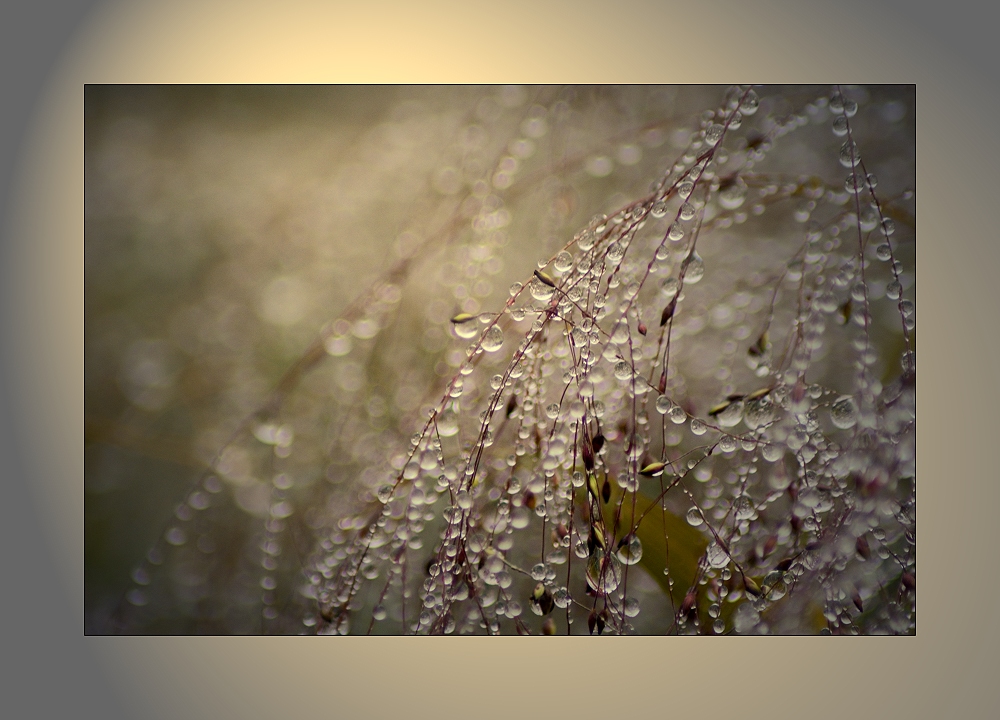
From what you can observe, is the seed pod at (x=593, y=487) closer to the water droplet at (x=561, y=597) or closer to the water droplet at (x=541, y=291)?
the water droplet at (x=561, y=597)

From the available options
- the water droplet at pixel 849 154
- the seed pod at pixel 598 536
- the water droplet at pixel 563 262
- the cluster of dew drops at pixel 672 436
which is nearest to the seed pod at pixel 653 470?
the cluster of dew drops at pixel 672 436

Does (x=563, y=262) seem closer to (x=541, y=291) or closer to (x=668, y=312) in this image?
(x=541, y=291)

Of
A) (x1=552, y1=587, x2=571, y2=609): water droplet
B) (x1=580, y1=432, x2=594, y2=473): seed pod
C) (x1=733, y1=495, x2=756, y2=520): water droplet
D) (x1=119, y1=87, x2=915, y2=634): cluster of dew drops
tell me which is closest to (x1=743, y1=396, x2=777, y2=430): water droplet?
(x1=119, y1=87, x2=915, y2=634): cluster of dew drops

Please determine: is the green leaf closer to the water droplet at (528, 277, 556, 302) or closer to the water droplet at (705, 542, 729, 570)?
the water droplet at (705, 542, 729, 570)

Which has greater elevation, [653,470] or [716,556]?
[653,470]
